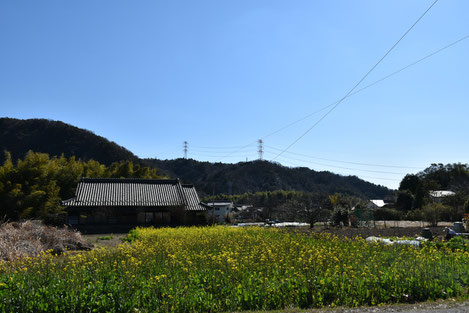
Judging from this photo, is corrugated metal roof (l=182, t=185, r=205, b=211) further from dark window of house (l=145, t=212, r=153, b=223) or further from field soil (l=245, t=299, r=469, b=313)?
field soil (l=245, t=299, r=469, b=313)

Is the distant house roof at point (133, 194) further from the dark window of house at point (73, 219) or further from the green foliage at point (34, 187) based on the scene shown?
the green foliage at point (34, 187)

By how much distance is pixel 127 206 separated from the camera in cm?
2586

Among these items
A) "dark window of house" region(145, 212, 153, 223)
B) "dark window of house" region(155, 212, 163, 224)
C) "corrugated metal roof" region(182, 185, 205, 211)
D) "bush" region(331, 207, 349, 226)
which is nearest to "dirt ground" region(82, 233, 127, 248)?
"dark window of house" region(145, 212, 153, 223)

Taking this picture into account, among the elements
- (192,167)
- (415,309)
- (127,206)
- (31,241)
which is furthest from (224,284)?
(192,167)

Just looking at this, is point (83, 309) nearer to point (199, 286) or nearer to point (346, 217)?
point (199, 286)

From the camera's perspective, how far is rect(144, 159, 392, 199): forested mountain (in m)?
96.2

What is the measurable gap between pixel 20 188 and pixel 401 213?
35.6 m

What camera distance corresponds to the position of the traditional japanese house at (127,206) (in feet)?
82.6

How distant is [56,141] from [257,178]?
2248 inches

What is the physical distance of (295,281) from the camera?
598 centimetres

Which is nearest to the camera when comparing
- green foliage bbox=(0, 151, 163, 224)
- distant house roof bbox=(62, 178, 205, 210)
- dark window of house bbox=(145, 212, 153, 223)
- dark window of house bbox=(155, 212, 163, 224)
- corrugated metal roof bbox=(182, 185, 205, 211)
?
green foliage bbox=(0, 151, 163, 224)

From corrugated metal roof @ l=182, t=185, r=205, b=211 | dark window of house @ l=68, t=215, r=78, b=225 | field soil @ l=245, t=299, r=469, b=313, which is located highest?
corrugated metal roof @ l=182, t=185, r=205, b=211

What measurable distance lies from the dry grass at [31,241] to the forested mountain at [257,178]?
7723cm

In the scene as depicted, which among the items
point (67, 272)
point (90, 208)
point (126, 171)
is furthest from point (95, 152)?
point (67, 272)
